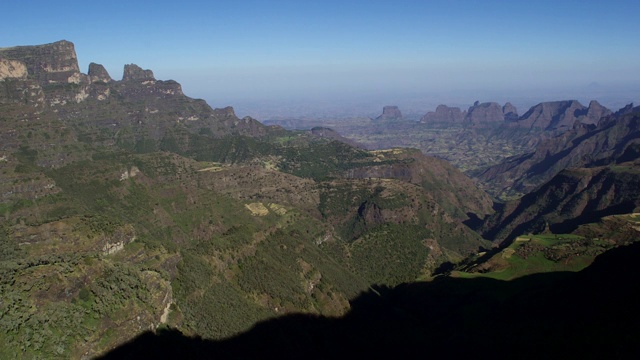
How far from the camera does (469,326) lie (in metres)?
148

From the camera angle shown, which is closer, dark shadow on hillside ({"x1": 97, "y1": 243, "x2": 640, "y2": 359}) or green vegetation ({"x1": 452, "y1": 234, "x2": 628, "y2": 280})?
dark shadow on hillside ({"x1": 97, "y1": 243, "x2": 640, "y2": 359})

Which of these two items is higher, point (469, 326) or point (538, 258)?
point (538, 258)

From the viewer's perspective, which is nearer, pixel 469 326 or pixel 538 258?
pixel 469 326

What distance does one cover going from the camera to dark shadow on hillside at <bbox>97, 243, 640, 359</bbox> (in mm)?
97375

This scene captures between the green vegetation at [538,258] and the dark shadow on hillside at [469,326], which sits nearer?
the dark shadow on hillside at [469,326]

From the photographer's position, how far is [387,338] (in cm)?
15550

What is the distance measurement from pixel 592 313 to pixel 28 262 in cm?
12606

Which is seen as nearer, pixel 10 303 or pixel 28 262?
pixel 10 303

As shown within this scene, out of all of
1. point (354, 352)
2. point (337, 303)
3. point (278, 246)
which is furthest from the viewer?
Answer: point (278, 246)

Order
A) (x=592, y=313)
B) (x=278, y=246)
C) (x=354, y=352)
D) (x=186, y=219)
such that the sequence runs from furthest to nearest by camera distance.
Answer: (x=186, y=219) < (x=278, y=246) < (x=354, y=352) < (x=592, y=313)

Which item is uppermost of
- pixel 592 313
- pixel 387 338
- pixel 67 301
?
pixel 67 301

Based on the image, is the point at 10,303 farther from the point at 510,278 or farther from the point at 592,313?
the point at 510,278

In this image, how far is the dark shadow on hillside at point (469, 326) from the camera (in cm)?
9738

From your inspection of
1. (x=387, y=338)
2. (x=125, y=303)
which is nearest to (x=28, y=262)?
(x=125, y=303)
